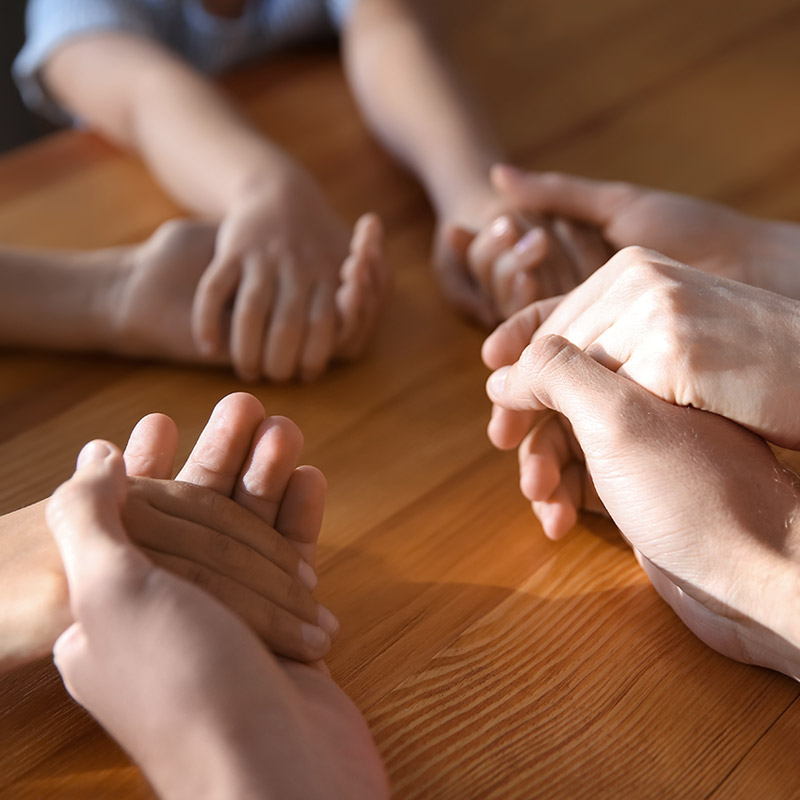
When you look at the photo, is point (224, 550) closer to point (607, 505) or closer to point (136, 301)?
point (607, 505)

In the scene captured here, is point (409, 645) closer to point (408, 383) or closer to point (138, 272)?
point (408, 383)

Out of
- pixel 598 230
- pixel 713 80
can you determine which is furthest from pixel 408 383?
pixel 713 80

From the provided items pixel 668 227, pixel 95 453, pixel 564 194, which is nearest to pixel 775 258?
pixel 668 227

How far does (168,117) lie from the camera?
3.02 ft

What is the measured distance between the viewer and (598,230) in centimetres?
77

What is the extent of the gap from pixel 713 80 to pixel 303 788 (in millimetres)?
994

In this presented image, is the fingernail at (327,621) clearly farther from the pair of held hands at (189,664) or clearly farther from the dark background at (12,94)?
the dark background at (12,94)

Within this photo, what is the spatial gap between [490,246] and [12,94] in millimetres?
1407

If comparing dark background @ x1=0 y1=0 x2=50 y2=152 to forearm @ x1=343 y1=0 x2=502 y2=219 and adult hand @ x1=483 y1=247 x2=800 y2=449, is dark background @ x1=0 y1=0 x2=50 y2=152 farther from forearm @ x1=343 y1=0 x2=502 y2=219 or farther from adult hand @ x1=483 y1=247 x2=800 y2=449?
adult hand @ x1=483 y1=247 x2=800 y2=449

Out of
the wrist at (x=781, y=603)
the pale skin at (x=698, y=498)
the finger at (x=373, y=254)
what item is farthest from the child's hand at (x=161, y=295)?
the wrist at (x=781, y=603)

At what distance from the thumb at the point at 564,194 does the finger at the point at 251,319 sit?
0.23 meters

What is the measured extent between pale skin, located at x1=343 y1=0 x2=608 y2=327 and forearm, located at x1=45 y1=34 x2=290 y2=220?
157mm

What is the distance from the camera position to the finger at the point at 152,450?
489 millimetres

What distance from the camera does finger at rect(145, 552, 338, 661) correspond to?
16.6 inches
